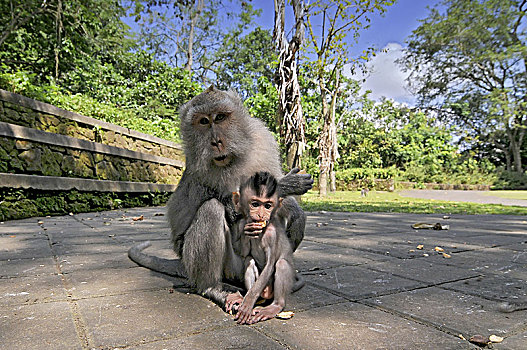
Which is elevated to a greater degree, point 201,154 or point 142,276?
point 201,154

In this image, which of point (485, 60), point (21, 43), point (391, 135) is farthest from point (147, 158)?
point (485, 60)

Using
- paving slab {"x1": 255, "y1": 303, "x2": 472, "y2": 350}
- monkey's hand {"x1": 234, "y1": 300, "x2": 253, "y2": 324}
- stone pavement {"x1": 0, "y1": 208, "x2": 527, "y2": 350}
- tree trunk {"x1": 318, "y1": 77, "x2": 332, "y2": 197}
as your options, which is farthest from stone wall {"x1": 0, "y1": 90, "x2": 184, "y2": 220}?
tree trunk {"x1": 318, "y1": 77, "x2": 332, "y2": 197}

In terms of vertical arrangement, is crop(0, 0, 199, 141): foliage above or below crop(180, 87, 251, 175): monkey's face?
above

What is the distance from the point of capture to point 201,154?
259cm

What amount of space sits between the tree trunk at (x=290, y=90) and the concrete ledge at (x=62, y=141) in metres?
3.86

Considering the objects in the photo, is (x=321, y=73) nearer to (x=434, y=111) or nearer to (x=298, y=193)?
(x=298, y=193)

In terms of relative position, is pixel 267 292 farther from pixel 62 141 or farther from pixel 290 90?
pixel 290 90

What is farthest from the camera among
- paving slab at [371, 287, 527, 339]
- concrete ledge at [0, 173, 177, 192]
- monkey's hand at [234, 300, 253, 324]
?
concrete ledge at [0, 173, 177, 192]

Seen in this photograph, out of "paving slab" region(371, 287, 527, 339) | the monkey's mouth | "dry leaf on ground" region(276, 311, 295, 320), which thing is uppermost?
the monkey's mouth

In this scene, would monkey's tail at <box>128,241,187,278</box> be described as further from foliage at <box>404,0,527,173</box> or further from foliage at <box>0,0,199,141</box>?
foliage at <box>404,0,527,173</box>

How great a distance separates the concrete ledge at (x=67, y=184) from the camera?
6.59 m

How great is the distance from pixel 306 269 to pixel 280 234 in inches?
39.1

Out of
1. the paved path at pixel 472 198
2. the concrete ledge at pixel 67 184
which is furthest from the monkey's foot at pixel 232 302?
the paved path at pixel 472 198

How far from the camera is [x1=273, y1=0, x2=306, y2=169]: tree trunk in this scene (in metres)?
8.92
